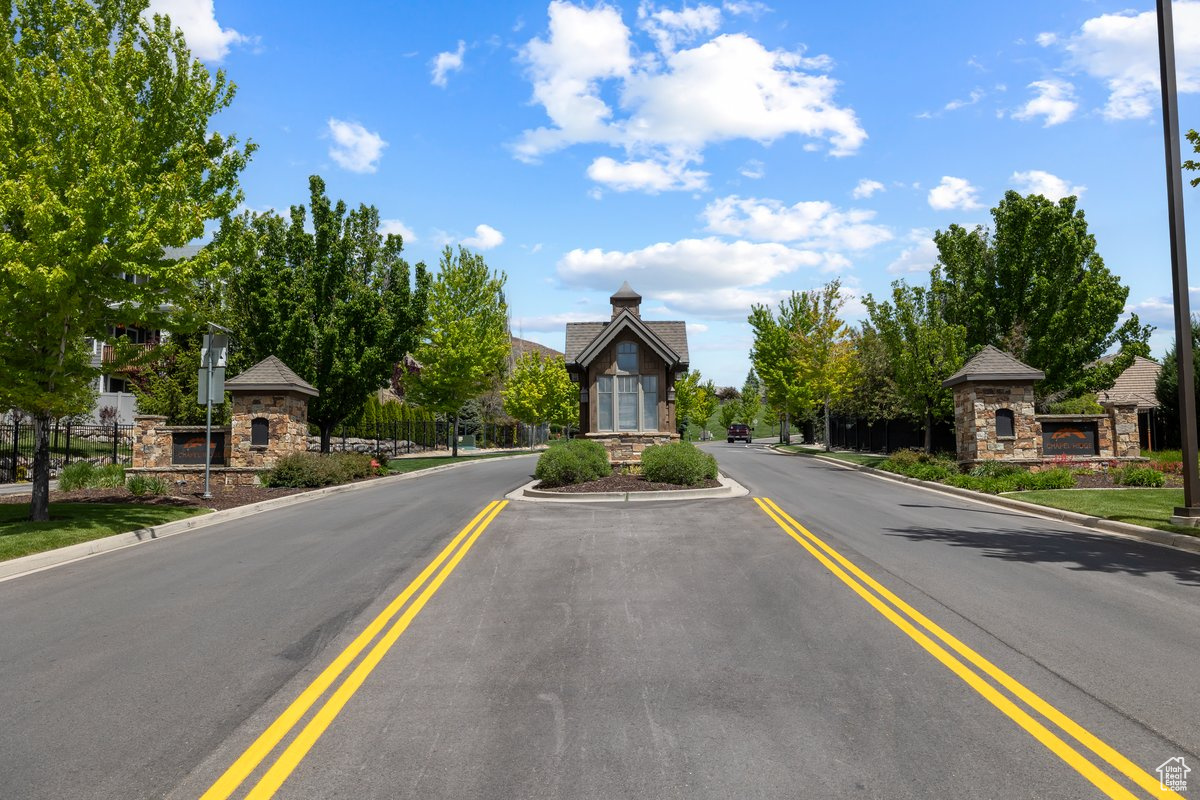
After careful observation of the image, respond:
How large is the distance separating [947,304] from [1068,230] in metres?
5.29

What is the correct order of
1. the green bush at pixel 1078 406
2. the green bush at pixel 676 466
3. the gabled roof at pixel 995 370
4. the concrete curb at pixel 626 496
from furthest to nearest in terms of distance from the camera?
A: the green bush at pixel 1078 406 < the gabled roof at pixel 995 370 < the green bush at pixel 676 466 < the concrete curb at pixel 626 496

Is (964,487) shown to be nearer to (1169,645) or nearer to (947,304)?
(947,304)

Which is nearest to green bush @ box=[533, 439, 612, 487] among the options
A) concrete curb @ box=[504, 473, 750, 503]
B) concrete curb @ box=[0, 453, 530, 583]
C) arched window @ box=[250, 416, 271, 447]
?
concrete curb @ box=[504, 473, 750, 503]

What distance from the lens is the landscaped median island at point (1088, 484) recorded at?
13.8 metres

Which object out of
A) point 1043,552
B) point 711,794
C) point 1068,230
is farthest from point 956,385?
point 711,794

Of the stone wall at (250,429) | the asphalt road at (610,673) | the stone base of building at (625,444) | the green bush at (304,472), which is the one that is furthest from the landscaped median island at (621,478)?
the stone wall at (250,429)

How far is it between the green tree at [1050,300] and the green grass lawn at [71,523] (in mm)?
26338

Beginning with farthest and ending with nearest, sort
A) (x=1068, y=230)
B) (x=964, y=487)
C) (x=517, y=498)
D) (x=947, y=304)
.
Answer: (x=947, y=304) → (x=1068, y=230) → (x=964, y=487) → (x=517, y=498)

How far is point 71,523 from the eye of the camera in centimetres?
1302

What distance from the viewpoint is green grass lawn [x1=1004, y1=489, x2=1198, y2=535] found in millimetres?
12508

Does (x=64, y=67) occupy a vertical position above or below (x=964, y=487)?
above

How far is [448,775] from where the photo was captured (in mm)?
3637

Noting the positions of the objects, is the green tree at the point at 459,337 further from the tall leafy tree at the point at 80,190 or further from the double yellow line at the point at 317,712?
the double yellow line at the point at 317,712

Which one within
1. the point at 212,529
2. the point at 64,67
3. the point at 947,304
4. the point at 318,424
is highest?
the point at 64,67
